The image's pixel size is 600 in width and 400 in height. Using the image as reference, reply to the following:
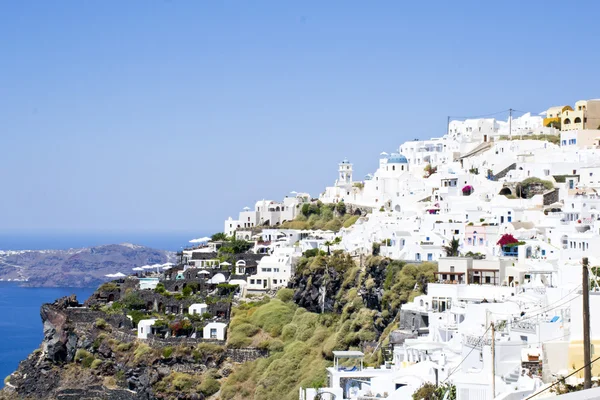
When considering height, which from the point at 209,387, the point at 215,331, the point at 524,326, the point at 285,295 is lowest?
the point at 209,387

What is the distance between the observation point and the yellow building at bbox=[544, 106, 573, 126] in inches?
2891

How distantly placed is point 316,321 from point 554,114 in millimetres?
33785

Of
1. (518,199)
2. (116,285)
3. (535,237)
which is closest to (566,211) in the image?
(535,237)

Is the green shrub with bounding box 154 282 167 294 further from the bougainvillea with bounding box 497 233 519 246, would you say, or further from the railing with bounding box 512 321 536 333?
the railing with bounding box 512 321 536 333

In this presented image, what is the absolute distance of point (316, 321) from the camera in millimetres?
51156

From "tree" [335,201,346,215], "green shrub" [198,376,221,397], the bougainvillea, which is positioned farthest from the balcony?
"tree" [335,201,346,215]

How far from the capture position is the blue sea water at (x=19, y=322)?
8644cm

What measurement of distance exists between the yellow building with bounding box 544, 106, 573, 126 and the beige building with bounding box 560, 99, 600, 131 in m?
3.07

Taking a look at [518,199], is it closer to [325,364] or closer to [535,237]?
[535,237]

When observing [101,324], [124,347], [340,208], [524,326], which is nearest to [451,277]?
[524,326]

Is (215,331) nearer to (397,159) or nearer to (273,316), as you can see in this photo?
(273,316)

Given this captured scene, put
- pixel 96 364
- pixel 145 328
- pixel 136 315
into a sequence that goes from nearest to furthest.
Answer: pixel 145 328, pixel 96 364, pixel 136 315

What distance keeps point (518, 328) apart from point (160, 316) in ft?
112

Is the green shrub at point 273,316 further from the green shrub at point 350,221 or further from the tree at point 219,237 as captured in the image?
the tree at point 219,237
